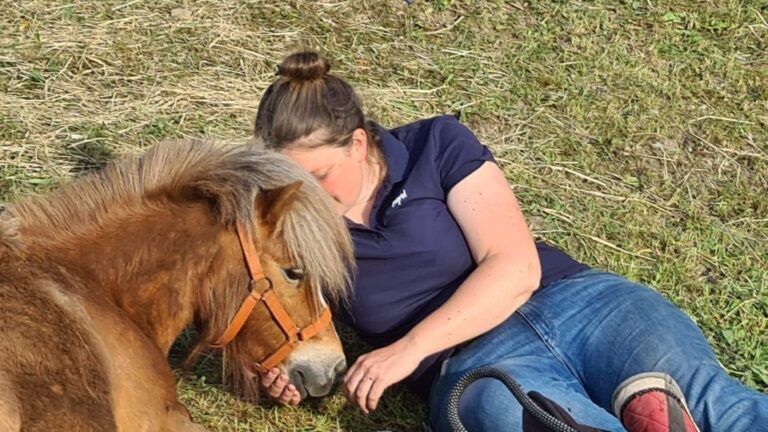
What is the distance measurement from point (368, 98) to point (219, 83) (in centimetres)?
75

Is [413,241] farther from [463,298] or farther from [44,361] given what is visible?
[44,361]

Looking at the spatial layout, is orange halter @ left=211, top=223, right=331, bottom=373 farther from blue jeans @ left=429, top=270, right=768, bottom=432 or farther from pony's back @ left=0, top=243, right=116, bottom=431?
blue jeans @ left=429, top=270, right=768, bottom=432

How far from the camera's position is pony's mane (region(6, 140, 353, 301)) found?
2697mm

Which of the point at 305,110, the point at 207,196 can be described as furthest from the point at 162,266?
the point at 305,110

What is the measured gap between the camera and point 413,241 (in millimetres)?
3158

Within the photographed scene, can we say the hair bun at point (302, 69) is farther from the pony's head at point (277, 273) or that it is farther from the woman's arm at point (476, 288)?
the woman's arm at point (476, 288)

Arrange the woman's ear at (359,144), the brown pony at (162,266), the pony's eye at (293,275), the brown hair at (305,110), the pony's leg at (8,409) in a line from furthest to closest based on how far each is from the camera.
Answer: the woman's ear at (359,144) < the brown hair at (305,110) < the pony's eye at (293,275) < the brown pony at (162,266) < the pony's leg at (8,409)

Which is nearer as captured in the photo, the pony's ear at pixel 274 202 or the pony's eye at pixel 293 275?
the pony's ear at pixel 274 202

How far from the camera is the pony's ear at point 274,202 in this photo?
8.55 feet

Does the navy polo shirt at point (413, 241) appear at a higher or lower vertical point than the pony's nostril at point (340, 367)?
higher

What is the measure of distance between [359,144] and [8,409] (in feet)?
4.51

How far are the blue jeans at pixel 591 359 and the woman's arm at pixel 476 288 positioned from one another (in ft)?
0.37

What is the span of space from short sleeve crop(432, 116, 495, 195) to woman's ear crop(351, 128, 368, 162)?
24 centimetres

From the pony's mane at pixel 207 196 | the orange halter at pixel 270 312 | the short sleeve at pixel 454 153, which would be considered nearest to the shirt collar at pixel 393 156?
the short sleeve at pixel 454 153
